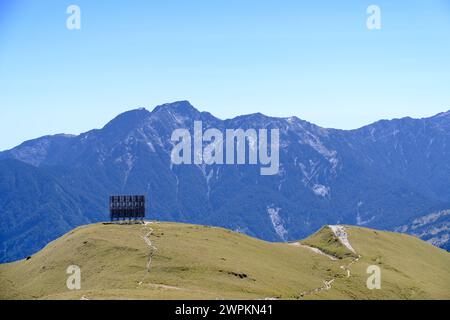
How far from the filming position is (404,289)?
620 feet

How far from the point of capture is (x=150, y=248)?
178750 mm

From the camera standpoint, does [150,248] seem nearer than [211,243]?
Yes
